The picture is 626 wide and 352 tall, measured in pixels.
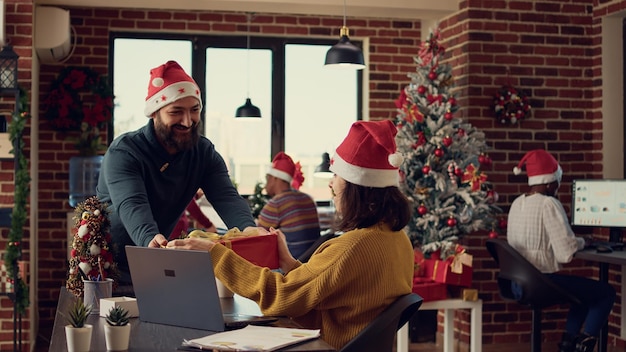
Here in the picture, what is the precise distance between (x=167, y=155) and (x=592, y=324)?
129 inches

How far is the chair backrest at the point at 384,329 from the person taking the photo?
248 centimetres

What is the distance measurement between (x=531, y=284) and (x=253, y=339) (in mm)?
3434

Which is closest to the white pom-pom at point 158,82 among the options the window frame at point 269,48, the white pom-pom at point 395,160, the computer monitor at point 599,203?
the white pom-pom at point 395,160

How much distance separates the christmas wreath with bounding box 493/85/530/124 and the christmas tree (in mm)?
457

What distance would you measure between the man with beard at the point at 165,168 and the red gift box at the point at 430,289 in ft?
7.90

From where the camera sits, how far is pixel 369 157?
2760 millimetres

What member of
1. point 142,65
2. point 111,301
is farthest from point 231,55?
point 111,301

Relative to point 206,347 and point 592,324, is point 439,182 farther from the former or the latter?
point 206,347

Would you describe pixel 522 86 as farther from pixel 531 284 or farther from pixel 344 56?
pixel 531 284

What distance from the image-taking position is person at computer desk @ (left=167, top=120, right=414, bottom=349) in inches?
100

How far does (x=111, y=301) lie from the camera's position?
2596 millimetres

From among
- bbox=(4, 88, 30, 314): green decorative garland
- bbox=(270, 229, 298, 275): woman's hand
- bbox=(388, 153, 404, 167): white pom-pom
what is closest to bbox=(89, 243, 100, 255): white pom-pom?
bbox=(270, 229, 298, 275): woman's hand

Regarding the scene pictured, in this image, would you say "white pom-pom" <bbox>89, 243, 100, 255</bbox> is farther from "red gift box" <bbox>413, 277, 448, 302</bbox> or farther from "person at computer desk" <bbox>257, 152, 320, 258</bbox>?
"person at computer desk" <bbox>257, 152, 320, 258</bbox>

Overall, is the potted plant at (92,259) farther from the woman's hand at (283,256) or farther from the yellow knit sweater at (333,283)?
the woman's hand at (283,256)
